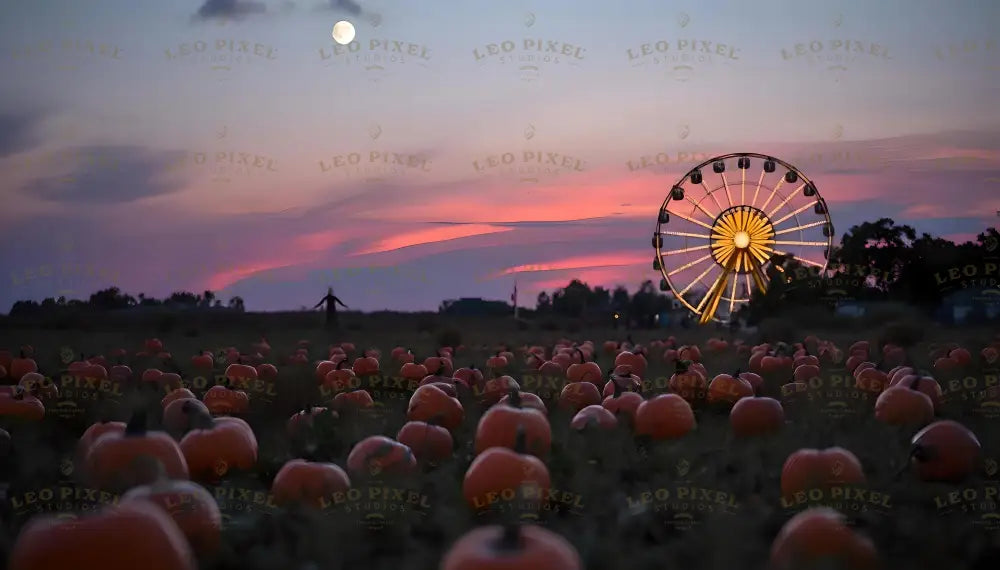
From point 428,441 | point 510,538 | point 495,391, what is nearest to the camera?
point 510,538

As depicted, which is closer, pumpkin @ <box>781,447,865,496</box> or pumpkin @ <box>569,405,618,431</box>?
pumpkin @ <box>781,447,865,496</box>

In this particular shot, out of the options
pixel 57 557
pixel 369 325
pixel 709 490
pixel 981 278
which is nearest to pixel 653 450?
pixel 709 490

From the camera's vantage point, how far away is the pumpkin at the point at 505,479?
3.64 meters

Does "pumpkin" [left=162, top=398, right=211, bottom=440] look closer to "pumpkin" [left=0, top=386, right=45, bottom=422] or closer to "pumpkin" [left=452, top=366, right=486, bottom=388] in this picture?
"pumpkin" [left=0, top=386, right=45, bottom=422]

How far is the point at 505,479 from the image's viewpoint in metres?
3.67

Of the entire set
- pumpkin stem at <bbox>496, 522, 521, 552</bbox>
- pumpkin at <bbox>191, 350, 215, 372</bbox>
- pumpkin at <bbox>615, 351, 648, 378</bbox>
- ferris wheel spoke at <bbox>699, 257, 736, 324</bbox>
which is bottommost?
pumpkin stem at <bbox>496, 522, 521, 552</bbox>

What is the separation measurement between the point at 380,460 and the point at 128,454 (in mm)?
1041

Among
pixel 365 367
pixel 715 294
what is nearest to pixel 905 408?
pixel 365 367

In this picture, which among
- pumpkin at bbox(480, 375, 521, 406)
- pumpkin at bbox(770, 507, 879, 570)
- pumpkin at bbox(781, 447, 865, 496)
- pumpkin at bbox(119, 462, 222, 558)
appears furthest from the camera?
pumpkin at bbox(480, 375, 521, 406)

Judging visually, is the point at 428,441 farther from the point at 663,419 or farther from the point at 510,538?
the point at 510,538

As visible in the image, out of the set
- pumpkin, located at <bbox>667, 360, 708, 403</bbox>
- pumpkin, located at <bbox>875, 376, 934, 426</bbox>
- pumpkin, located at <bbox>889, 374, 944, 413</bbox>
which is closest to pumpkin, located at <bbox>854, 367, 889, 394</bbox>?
Answer: pumpkin, located at <bbox>889, 374, 944, 413</bbox>

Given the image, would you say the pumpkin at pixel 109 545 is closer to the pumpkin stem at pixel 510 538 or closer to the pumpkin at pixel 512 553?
the pumpkin at pixel 512 553

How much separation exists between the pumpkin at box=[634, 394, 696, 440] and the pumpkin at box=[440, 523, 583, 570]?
3.26 meters

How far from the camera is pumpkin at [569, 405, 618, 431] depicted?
5539 millimetres
